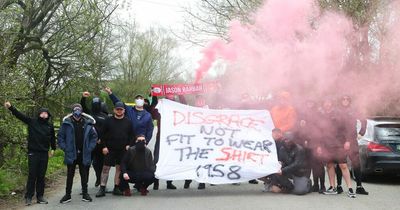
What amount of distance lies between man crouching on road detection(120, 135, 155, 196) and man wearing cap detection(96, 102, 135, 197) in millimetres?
171

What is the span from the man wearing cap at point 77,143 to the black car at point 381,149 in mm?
5866

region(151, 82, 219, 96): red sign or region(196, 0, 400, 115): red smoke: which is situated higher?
region(196, 0, 400, 115): red smoke

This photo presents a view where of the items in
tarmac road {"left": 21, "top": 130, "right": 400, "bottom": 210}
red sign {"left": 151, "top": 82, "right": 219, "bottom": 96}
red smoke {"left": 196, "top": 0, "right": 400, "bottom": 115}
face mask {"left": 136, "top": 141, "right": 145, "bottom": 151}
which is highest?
red smoke {"left": 196, "top": 0, "right": 400, "bottom": 115}

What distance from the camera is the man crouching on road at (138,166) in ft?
31.6

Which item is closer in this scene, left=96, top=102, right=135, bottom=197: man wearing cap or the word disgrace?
left=96, top=102, right=135, bottom=197: man wearing cap

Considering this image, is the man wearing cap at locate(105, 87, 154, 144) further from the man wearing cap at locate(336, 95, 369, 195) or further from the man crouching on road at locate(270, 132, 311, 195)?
the man wearing cap at locate(336, 95, 369, 195)

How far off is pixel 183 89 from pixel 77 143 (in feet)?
7.71

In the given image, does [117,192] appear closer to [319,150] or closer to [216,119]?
[216,119]

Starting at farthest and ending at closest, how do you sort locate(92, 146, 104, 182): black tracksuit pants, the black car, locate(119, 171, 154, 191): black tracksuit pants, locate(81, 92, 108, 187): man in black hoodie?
the black car
locate(92, 146, 104, 182): black tracksuit pants
locate(81, 92, 108, 187): man in black hoodie
locate(119, 171, 154, 191): black tracksuit pants

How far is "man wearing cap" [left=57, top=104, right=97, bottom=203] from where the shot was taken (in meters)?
9.24

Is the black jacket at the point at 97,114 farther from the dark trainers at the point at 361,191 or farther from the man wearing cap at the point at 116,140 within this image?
the dark trainers at the point at 361,191

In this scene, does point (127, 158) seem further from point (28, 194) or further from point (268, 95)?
point (268, 95)

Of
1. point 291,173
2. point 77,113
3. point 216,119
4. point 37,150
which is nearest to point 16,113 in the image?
point 37,150

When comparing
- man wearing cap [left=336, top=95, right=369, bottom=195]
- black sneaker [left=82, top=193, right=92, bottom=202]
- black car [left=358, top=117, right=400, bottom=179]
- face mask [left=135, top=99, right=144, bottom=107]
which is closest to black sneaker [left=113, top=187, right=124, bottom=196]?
black sneaker [left=82, top=193, right=92, bottom=202]
